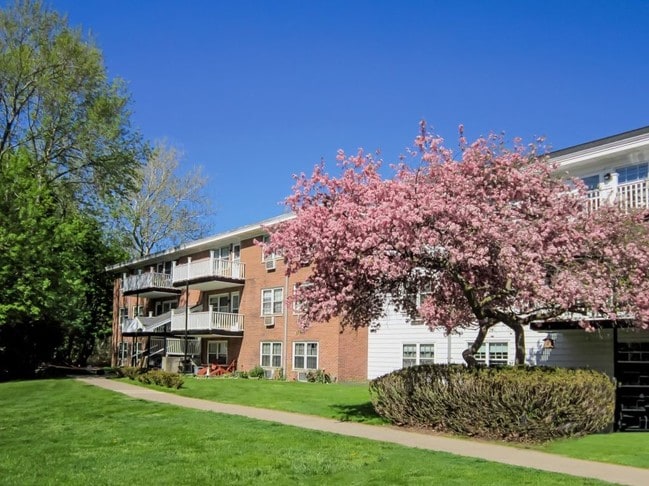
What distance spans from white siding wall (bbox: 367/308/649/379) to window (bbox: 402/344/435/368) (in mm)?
173

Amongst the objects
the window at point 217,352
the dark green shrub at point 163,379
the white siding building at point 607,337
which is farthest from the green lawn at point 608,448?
the window at point 217,352

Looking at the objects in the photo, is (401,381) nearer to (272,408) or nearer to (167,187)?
(272,408)

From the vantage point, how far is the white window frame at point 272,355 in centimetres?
3297

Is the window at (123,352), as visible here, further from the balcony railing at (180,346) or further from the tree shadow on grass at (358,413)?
the tree shadow on grass at (358,413)

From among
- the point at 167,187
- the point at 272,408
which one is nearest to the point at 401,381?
the point at 272,408

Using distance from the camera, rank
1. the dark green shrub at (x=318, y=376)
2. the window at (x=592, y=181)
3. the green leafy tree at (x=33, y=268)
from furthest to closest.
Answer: the green leafy tree at (x=33, y=268) → the dark green shrub at (x=318, y=376) → the window at (x=592, y=181)

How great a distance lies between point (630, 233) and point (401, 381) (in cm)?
526

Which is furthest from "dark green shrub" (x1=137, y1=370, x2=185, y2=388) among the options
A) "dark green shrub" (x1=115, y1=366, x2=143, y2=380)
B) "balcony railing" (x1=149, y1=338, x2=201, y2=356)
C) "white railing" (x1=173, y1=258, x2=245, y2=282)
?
"balcony railing" (x1=149, y1=338, x2=201, y2=356)

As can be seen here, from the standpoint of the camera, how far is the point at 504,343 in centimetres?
2203

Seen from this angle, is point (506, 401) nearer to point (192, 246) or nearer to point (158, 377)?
point (158, 377)

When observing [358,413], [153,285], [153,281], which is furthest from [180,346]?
[358,413]

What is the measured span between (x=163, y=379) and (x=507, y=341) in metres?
11.5

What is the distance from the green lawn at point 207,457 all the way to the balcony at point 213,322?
63.7 feet

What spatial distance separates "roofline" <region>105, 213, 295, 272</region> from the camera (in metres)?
32.7
